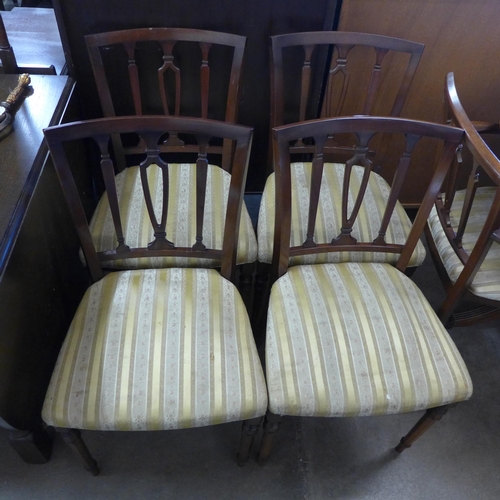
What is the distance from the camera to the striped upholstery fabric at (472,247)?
109 cm

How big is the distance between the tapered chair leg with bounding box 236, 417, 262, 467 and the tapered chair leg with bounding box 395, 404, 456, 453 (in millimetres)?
398

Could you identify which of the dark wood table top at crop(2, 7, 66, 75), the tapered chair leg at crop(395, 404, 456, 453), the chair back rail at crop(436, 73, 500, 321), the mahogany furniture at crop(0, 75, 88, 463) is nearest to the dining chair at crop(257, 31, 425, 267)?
the chair back rail at crop(436, 73, 500, 321)

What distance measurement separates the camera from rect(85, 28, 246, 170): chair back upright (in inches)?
43.1

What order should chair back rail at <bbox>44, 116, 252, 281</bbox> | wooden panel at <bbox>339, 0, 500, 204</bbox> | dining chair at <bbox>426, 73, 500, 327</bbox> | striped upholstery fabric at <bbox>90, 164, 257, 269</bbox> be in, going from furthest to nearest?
wooden panel at <bbox>339, 0, 500, 204</bbox> < striped upholstery fabric at <bbox>90, 164, 257, 269</bbox> < dining chair at <bbox>426, 73, 500, 327</bbox> < chair back rail at <bbox>44, 116, 252, 281</bbox>

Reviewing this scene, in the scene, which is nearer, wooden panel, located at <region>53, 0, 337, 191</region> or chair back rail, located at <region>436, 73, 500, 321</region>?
chair back rail, located at <region>436, 73, 500, 321</region>

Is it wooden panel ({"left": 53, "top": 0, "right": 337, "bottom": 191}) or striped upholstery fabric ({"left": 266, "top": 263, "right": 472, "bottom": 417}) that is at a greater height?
wooden panel ({"left": 53, "top": 0, "right": 337, "bottom": 191})

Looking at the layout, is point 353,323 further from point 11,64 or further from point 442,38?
point 11,64

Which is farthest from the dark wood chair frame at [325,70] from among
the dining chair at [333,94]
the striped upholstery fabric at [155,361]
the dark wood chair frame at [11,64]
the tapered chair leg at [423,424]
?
the dark wood chair frame at [11,64]

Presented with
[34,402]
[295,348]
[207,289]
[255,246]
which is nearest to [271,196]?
[255,246]

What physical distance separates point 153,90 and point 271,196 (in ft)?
1.63

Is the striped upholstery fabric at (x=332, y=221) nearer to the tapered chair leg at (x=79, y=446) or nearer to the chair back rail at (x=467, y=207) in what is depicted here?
the chair back rail at (x=467, y=207)

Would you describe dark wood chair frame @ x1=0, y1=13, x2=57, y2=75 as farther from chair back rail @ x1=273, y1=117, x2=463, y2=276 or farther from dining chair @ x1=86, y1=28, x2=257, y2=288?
chair back rail @ x1=273, y1=117, x2=463, y2=276

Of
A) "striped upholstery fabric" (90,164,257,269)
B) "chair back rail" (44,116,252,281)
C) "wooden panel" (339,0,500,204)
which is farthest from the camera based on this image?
"wooden panel" (339,0,500,204)

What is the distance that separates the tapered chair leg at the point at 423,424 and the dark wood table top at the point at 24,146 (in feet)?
3.10
